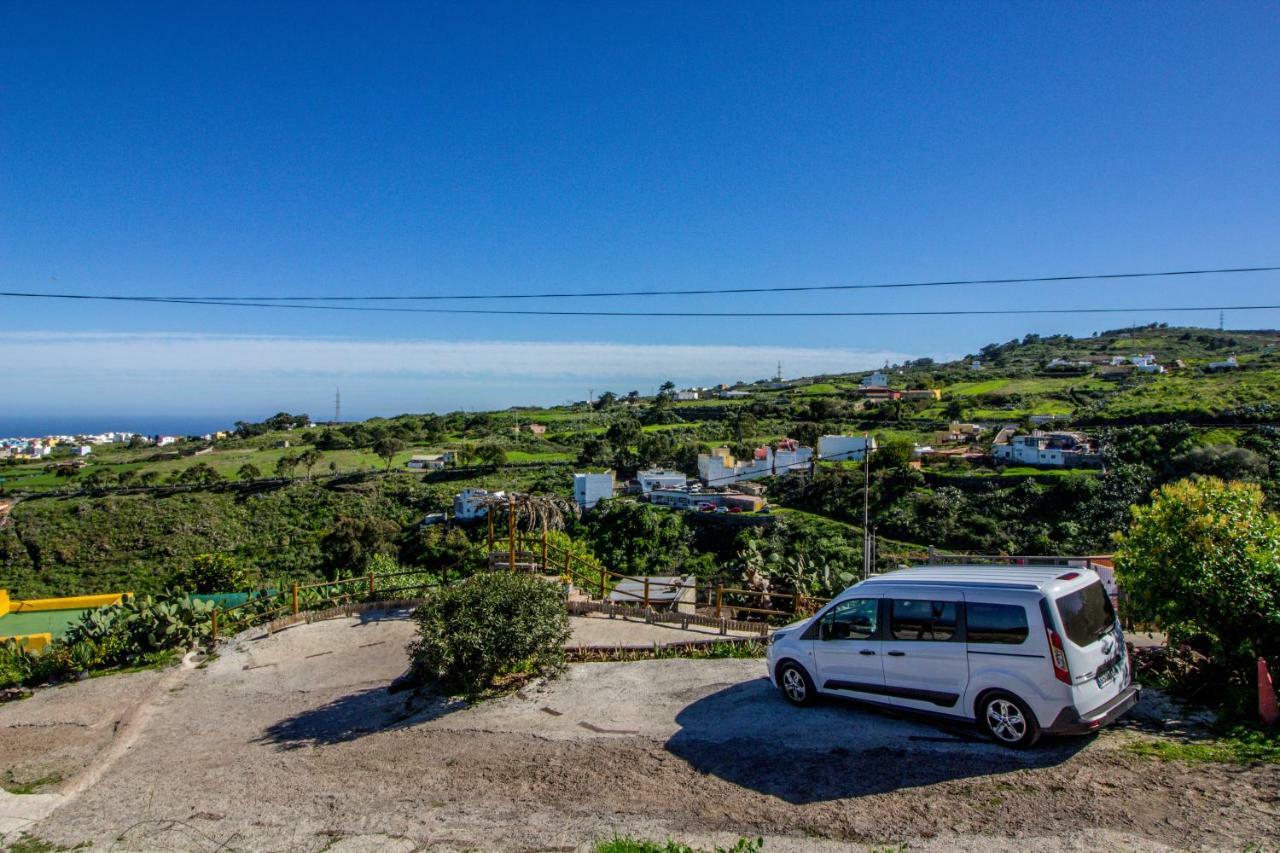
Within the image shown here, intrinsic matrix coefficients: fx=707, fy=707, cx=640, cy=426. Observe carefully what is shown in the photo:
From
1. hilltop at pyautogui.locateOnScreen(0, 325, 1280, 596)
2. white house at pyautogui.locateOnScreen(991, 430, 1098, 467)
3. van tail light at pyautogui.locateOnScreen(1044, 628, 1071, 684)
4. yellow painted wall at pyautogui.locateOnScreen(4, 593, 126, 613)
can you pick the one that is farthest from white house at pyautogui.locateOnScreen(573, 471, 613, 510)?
van tail light at pyautogui.locateOnScreen(1044, 628, 1071, 684)

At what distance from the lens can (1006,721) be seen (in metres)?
6.67

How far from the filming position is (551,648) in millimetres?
10445

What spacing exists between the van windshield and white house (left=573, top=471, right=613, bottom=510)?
168ft

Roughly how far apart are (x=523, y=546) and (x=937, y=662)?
14767 mm

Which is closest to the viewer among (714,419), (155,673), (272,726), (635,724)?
(635,724)

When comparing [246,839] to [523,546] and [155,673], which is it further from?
[523,546]

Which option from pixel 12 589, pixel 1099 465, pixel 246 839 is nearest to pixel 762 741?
pixel 246 839

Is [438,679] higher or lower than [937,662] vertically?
lower

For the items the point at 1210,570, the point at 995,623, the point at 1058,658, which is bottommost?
the point at 1058,658

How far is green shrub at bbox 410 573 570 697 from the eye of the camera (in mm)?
9773

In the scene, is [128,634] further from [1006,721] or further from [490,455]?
[490,455]

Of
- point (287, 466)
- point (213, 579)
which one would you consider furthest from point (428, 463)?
point (213, 579)

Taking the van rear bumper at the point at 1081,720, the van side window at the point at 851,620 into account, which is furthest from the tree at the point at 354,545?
the van rear bumper at the point at 1081,720

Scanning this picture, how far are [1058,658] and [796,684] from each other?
2.99 metres
